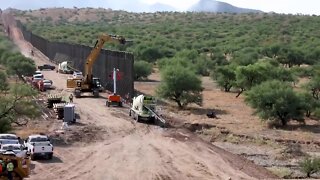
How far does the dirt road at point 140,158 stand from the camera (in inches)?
1325

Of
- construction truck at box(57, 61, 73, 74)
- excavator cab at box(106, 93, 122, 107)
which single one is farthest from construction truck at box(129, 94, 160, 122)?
construction truck at box(57, 61, 73, 74)

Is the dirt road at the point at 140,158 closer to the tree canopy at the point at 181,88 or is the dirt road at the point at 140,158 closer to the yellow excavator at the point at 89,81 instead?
the tree canopy at the point at 181,88

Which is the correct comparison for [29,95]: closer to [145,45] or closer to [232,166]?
[232,166]

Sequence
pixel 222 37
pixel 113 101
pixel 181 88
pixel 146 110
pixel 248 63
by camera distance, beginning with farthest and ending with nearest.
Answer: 1. pixel 222 37
2. pixel 248 63
3. pixel 181 88
4. pixel 113 101
5. pixel 146 110

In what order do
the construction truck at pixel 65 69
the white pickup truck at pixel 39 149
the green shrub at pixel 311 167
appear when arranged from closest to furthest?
the white pickup truck at pixel 39 149 < the green shrub at pixel 311 167 < the construction truck at pixel 65 69

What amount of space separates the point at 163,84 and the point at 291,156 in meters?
24.4

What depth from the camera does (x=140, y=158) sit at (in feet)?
123

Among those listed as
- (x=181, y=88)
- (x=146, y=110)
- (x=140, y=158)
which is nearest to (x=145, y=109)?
(x=146, y=110)

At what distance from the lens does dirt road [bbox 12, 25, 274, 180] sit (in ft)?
110

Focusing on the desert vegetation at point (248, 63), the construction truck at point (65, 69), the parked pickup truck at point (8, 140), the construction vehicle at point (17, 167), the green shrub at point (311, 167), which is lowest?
the construction truck at point (65, 69)

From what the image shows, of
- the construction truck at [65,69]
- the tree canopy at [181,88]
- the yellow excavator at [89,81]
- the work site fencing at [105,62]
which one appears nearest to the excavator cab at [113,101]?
the work site fencing at [105,62]

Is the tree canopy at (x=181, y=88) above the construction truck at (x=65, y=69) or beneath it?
above

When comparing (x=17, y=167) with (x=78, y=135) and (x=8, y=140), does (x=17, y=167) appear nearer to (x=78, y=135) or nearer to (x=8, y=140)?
(x=8, y=140)

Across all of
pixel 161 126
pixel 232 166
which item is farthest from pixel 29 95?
pixel 232 166
